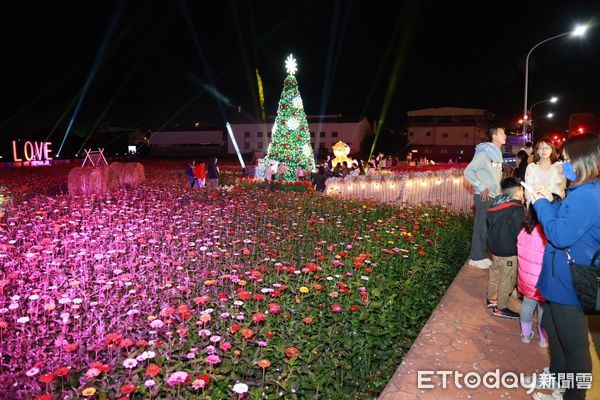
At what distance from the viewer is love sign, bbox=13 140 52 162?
2645 centimetres

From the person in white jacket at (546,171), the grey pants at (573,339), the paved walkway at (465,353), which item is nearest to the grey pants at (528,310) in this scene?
the paved walkway at (465,353)

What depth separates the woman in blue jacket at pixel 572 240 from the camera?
110 inches

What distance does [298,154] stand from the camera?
818 inches

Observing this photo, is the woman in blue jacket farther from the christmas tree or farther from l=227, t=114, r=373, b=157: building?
l=227, t=114, r=373, b=157: building

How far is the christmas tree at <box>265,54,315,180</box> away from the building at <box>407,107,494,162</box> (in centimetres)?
4567

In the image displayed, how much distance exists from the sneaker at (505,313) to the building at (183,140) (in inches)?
2622

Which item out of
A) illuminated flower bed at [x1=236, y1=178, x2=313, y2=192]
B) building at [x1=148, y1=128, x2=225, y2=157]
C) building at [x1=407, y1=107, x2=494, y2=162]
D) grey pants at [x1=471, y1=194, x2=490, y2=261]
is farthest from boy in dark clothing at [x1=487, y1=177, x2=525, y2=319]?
building at [x1=148, y1=128, x2=225, y2=157]

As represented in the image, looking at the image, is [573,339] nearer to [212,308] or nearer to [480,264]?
[212,308]

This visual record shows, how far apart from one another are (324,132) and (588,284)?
65669 millimetres

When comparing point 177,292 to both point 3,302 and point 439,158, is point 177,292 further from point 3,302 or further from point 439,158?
point 439,158

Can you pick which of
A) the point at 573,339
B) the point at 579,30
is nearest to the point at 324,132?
the point at 579,30

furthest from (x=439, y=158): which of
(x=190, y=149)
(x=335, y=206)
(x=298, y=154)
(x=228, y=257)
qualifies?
→ (x=228, y=257)

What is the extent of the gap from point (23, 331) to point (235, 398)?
2081mm

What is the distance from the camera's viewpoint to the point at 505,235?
487cm
